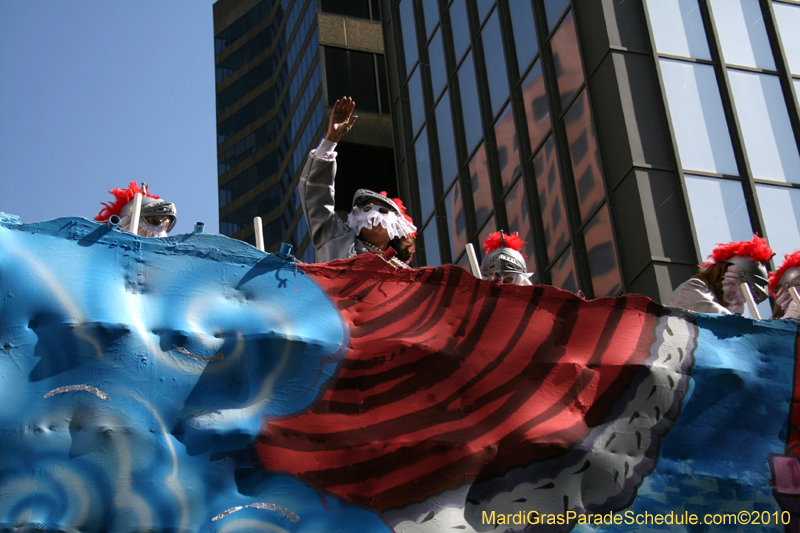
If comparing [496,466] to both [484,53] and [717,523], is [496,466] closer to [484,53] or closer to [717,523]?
[717,523]

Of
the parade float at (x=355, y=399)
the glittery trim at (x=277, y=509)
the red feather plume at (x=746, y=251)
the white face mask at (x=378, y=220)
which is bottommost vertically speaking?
the glittery trim at (x=277, y=509)

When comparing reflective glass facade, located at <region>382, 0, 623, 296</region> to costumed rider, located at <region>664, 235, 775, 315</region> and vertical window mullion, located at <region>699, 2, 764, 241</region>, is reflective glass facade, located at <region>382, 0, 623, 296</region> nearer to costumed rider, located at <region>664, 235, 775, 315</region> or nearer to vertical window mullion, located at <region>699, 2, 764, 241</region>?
vertical window mullion, located at <region>699, 2, 764, 241</region>

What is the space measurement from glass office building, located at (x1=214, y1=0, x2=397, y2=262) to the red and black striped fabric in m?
22.2

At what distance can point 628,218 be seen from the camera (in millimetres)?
10828

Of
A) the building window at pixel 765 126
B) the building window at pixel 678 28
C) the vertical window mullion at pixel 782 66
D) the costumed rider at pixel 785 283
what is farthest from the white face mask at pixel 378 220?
the vertical window mullion at pixel 782 66

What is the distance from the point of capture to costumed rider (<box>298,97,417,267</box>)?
5156 mm

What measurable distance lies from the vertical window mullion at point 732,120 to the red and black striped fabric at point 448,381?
6627 mm

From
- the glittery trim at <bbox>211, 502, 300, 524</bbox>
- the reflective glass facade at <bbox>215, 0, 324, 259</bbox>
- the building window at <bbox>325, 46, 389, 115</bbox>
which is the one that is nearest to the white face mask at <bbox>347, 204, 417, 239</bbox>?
the glittery trim at <bbox>211, 502, 300, 524</bbox>

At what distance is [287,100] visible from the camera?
3428cm

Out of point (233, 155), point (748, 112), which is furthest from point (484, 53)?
point (233, 155)

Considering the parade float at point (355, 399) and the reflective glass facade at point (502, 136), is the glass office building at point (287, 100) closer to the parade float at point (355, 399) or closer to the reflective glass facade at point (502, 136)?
the reflective glass facade at point (502, 136)

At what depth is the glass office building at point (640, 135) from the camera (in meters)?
10.7

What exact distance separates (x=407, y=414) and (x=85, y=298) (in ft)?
4.40

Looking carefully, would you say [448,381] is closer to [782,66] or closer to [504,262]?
[504,262]
